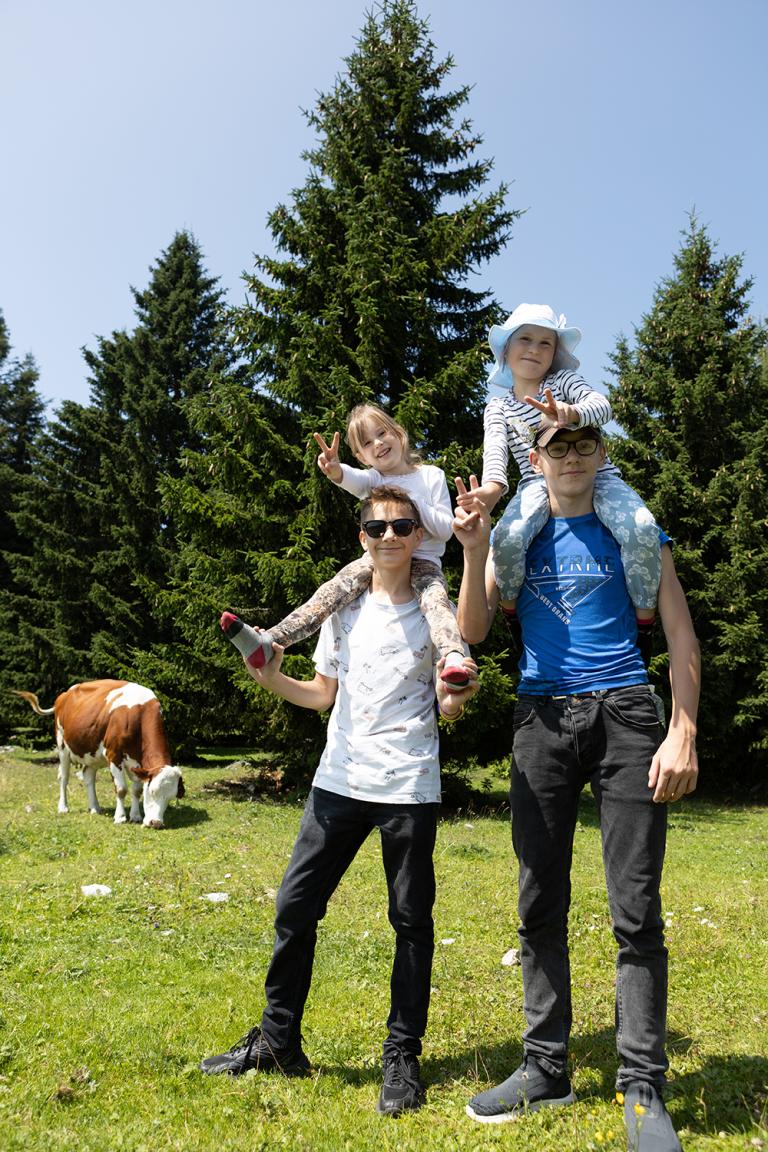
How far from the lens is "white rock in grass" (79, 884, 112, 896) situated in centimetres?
656

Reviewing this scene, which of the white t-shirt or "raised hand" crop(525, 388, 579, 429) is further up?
"raised hand" crop(525, 388, 579, 429)

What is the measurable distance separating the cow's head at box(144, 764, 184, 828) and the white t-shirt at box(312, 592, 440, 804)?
7764mm

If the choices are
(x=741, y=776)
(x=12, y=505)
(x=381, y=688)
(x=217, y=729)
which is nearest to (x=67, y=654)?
(x=217, y=729)

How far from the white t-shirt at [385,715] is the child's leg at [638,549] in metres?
0.85

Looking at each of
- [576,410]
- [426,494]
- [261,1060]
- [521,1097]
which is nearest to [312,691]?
[426,494]

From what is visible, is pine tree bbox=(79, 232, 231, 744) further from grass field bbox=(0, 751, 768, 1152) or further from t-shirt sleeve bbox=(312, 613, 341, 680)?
t-shirt sleeve bbox=(312, 613, 341, 680)

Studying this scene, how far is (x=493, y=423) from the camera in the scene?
3.58 m

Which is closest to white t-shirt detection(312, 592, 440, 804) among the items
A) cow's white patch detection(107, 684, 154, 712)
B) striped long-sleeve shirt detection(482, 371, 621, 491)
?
striped long-sleeve shirt detection(482, 371, 621, 491)

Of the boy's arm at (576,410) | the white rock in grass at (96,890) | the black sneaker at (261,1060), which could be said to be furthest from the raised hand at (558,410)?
the white rock in grass at (96,890)

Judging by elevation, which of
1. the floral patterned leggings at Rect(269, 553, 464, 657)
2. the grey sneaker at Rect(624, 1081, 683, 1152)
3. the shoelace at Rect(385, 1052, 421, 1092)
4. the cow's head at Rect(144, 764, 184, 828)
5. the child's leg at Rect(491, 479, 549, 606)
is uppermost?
the child's leg at Rect(491, 479, 549, 606)

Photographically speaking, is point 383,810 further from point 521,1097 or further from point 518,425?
point 518,425

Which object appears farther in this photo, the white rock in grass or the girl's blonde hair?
the white rock in grass

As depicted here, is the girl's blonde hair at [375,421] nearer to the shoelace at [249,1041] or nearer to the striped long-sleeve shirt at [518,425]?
the striped long-sleeve shirt at [518,425]

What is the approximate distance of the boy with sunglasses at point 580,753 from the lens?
2760 mm
